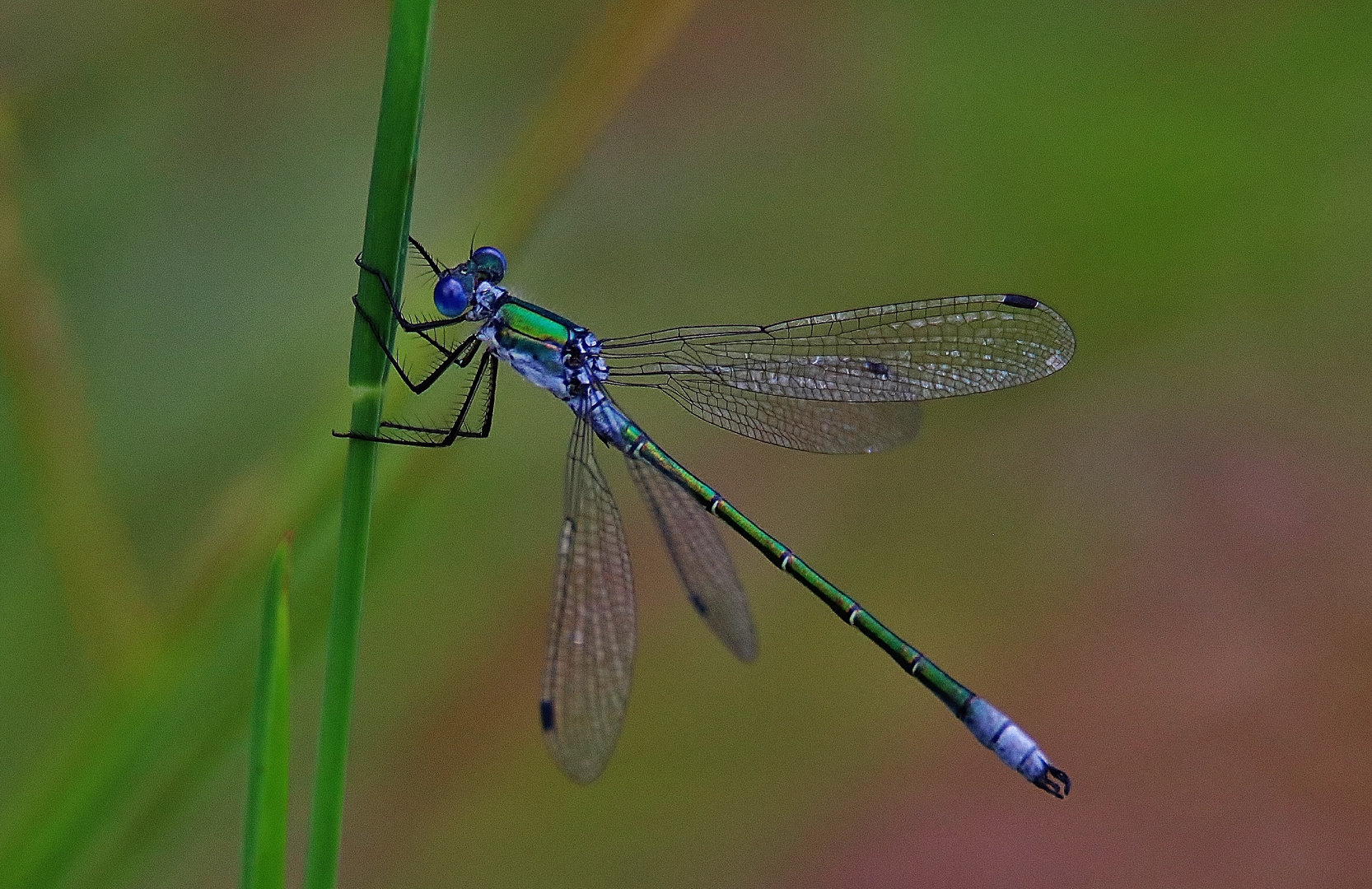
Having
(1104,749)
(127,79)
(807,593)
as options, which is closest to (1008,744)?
(1104,749)

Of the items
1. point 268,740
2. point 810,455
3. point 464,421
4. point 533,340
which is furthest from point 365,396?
point 810,455

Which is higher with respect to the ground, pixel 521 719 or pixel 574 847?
pixel 521 719

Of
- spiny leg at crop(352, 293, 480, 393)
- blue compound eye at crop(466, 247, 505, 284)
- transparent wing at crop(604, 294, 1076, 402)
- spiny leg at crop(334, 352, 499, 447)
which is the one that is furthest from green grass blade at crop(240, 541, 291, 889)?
transparent wing at crop(604, 294, 1076, 402)

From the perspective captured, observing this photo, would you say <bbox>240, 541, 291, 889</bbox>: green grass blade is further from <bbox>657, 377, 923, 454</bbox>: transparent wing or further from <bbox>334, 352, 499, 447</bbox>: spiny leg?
<bbox>657, 377, 923, 454</bbox>: transparent wing

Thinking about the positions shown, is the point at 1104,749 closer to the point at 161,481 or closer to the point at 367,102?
the point at 161,481

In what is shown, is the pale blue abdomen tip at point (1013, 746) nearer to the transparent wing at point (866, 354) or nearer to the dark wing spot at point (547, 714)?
the transparent wing at point (866, 354)

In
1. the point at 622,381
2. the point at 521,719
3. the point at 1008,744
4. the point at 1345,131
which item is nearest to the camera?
the point at 1008,744

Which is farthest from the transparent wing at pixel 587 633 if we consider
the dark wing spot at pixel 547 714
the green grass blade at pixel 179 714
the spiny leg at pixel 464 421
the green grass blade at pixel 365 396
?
the green grass blade at pixel 365 396

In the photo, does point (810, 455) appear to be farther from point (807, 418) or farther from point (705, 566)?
point (705, 566)
